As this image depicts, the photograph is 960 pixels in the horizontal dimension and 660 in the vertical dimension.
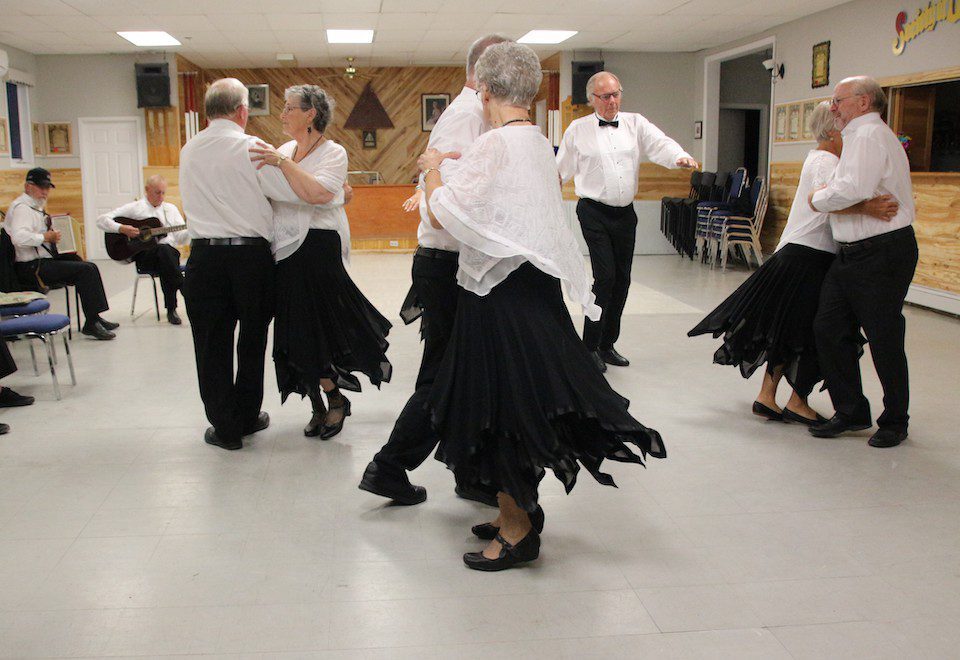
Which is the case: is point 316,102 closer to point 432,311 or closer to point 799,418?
point 432,311

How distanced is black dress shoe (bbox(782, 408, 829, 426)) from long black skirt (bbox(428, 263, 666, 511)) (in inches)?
67.8

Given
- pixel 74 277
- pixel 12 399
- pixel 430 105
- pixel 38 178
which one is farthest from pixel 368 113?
pixel 12 399

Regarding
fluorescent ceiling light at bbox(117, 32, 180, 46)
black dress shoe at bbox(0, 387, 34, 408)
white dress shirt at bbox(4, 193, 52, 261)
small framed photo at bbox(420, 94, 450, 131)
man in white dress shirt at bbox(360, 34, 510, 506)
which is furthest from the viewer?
small framed photo at bbox(420, 94, 450, 131)

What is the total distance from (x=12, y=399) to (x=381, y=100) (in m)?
10.8

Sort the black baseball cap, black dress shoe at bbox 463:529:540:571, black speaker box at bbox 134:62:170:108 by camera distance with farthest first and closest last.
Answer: black speaker box at bbox 134:62:170:108 → the black baseball cap → black dress shoe at bbox 463:529:540:571

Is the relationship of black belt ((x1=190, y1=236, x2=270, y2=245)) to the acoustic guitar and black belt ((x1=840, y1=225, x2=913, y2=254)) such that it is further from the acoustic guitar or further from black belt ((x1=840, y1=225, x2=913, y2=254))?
the acoustic guitar

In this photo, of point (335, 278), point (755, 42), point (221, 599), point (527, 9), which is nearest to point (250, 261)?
point (335, 278)

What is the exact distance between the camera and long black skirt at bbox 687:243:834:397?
12.8 feet

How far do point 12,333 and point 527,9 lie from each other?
652 cm

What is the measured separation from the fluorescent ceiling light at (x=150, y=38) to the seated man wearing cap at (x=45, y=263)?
16.1ft

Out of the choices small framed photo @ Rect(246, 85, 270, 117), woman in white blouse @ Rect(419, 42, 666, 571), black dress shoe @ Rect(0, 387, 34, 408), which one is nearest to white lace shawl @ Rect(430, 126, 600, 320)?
woman in white blouse @ Rect(419, 42, 666, 571)

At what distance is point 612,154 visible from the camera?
500cm

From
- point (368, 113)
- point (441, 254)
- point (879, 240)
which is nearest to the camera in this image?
point (441, 254)

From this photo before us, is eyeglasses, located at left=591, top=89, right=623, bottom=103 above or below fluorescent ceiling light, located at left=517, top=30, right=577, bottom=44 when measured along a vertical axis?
below
